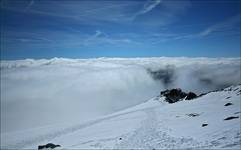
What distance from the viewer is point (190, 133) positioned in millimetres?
21922

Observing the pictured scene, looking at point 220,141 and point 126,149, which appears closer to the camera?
point 220,141

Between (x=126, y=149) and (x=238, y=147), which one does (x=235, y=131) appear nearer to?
(x=238, y=147)

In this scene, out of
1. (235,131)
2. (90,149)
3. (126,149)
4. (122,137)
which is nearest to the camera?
(235,131)

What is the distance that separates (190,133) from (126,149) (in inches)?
264

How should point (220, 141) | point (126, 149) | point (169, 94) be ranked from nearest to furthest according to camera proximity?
point (220, 141)
point (126, 149)
point (169, 94)

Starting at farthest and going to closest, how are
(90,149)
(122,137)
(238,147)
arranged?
1. (122,137)
2. (90,149)
3. (238,147)

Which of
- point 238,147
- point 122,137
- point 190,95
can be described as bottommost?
point 238,147

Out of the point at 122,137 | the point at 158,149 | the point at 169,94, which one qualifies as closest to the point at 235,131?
the point at 158,149

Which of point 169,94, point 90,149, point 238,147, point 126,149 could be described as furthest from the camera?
point 169,94

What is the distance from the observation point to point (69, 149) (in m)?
23.5

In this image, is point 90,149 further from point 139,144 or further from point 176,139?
point 176,139

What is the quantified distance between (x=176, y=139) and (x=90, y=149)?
8.37 m

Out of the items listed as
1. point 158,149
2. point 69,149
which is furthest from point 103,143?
point 158,149

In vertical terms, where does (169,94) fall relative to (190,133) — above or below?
above
